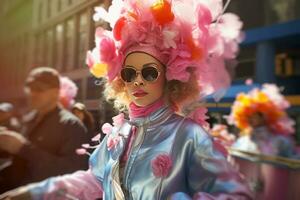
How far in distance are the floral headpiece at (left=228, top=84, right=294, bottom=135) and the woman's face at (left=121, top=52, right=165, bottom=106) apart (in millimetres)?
444

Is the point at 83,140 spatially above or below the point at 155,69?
below

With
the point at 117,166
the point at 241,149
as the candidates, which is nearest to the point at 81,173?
the point at 117,166

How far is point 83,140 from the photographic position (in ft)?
4.29

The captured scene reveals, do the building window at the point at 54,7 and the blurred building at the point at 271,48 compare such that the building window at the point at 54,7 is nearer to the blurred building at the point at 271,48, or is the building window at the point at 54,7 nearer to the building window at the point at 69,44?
the building window at the point at 69,44

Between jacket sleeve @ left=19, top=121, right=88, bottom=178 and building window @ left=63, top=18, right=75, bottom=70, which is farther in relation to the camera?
building window @ left=63, top=18, right=75, bottom=70

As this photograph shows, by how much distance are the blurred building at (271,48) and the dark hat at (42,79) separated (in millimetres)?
614

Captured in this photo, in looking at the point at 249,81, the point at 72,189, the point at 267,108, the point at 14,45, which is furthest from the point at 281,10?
the point at 14,45

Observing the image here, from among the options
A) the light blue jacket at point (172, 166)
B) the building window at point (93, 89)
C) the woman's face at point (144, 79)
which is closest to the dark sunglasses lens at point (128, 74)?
the woman's face at point (144, 79)

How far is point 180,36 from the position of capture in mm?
919

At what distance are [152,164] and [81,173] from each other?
12.1 inches

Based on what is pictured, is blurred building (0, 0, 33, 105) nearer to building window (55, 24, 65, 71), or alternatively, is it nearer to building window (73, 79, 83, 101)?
building window (55, 24, 65, 71)

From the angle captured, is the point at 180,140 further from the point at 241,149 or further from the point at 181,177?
the point at 241,149

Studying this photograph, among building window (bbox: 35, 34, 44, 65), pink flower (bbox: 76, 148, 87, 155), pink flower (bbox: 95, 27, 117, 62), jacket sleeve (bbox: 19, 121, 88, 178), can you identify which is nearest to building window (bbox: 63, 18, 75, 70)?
building window (bbox: 35, 34, 44, 65)

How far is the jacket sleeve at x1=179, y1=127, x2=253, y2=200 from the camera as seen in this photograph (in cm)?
82
